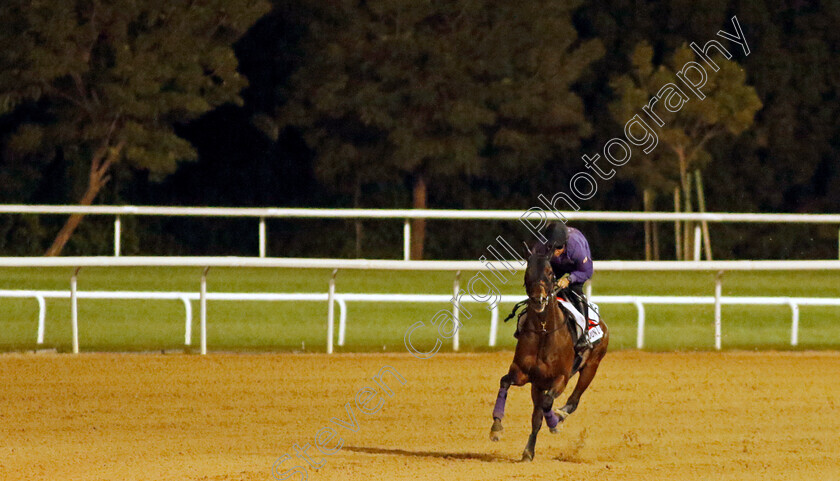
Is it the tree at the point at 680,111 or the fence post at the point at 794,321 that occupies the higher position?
the tree at the point at 680,111

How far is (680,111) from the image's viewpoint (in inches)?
977

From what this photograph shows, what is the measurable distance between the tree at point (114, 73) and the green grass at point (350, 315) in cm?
276

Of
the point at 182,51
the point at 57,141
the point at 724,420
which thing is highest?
the point at 182,51

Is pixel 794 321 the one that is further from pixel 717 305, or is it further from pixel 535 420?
pixel 535 420

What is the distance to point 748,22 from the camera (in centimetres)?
2744

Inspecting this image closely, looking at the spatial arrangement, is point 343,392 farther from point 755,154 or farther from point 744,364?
point 755,154

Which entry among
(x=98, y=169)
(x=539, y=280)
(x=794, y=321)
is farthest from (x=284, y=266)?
(x=98, y=169)

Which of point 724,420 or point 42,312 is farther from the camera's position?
point 42,312

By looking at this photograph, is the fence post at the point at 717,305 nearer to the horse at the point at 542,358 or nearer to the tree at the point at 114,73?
the horse at the point at 542,358

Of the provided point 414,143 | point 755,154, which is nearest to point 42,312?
point 414,143

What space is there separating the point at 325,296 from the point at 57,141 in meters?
10.7

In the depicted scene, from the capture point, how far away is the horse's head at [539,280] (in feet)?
20.5

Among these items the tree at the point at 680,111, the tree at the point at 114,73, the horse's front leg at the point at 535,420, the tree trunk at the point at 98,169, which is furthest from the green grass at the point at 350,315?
the horse's front leg at the point at 535,420

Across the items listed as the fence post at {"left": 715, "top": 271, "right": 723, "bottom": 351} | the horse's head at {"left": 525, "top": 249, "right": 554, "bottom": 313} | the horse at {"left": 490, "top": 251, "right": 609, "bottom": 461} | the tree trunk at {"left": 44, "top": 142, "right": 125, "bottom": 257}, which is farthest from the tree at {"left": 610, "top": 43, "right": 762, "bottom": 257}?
the horse's head at {"left": 525, "top": 249, "right": 554, "bottom": 313}
